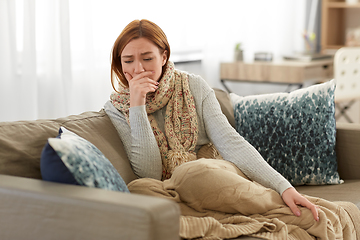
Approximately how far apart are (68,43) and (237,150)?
1.16 meters

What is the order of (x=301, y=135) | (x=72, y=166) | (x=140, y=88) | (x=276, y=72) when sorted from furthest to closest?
(x=276, y=72) → (x=301, y=135) → (x=140, y=88) → (x=72, y=166)

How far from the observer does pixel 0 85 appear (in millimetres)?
2092

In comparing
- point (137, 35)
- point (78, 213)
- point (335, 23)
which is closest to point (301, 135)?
point (137, 35)

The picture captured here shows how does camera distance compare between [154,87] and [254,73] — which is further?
[254,73]

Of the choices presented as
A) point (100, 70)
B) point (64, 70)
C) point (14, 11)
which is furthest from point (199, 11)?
point (14, 11)

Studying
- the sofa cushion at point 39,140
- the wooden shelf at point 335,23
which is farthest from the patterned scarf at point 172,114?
the wooden shelf at point 335,23

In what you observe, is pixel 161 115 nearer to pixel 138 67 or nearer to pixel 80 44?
pixel 138 67

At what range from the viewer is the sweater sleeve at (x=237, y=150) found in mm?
1536

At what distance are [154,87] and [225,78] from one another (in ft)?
7.01

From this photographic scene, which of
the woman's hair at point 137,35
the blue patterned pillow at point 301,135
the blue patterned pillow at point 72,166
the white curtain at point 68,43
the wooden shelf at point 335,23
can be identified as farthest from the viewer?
the wooden shelf at point 335,23

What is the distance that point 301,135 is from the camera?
74.1 inches

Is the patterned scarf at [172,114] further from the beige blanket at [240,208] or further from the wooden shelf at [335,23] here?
the wooden shelf at [335,23]

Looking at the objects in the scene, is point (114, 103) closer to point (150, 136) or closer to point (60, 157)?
point (150, 136)

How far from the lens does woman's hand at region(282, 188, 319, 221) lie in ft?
4.48
